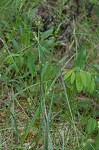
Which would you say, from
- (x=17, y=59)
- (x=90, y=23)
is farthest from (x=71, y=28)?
Answer: (x=17, y=59)

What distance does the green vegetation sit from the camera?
1755 millimetres

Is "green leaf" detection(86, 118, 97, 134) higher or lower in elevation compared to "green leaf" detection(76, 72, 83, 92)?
lower

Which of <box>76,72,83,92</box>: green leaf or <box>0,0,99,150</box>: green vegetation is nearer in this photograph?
<box>0,0,99,150</box>: green vegetation

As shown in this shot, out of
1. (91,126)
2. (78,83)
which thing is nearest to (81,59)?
(78,83)

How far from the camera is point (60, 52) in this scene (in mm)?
2709

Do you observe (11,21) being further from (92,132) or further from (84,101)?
(92,132)

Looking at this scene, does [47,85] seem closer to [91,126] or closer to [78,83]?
[78,83]

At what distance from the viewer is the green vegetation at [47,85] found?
1.75m

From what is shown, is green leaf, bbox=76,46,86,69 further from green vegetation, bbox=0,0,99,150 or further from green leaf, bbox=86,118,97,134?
green leaf, bbox=86,118,97,134

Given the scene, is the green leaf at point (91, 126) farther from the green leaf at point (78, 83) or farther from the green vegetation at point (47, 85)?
the green leaf at point (78, 83)

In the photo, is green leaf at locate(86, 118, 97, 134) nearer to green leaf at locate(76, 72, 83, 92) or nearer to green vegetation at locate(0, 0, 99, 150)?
green vegetation at locate(0, 0, 99, 150)

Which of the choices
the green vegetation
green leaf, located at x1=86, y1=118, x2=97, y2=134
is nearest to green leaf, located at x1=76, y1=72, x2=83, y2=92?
the green vegetation

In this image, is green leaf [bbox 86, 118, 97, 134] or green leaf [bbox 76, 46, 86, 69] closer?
green leaf [bbox 86, 118, 97, 134]

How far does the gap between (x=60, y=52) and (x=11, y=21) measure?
358 mm
